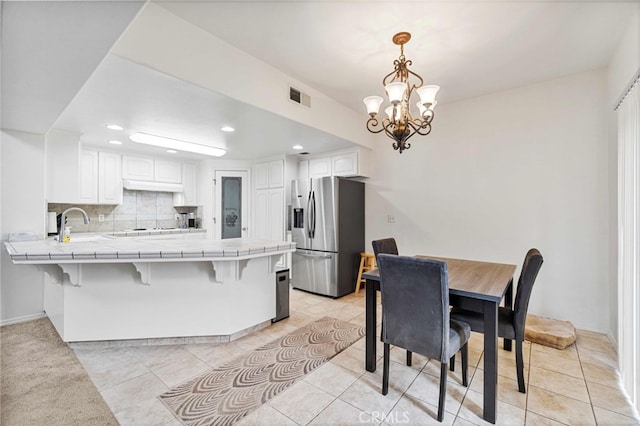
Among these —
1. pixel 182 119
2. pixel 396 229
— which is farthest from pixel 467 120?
pixel 182 119

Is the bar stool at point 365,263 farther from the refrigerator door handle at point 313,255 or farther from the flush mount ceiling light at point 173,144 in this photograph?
the flush mount ceiling light at point 173,144

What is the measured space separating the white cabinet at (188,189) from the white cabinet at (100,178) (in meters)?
1.03

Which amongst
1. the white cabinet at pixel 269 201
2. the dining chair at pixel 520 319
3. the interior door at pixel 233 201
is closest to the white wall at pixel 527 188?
the dining chair at pixel 520 319

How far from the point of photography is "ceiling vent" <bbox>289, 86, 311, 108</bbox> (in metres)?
3.05

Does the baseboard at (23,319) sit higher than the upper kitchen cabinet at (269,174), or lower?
lower

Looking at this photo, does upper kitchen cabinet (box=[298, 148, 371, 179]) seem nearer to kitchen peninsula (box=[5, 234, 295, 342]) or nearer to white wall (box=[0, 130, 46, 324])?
kitchen peninsula (box=[5, 234, 295, 342])

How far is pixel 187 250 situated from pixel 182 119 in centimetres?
161

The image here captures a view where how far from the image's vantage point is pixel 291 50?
2512mm

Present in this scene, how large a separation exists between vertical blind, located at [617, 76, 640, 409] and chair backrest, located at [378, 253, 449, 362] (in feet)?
4.22

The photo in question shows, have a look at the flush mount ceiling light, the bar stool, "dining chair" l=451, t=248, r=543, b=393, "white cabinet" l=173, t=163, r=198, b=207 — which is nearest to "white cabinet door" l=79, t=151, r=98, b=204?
the flush mount ceiling light

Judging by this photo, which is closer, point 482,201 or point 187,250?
point 187,250

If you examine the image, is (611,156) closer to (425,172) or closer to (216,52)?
(425,172)

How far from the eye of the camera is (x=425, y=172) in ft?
13.3

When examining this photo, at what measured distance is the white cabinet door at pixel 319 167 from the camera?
479 cm
